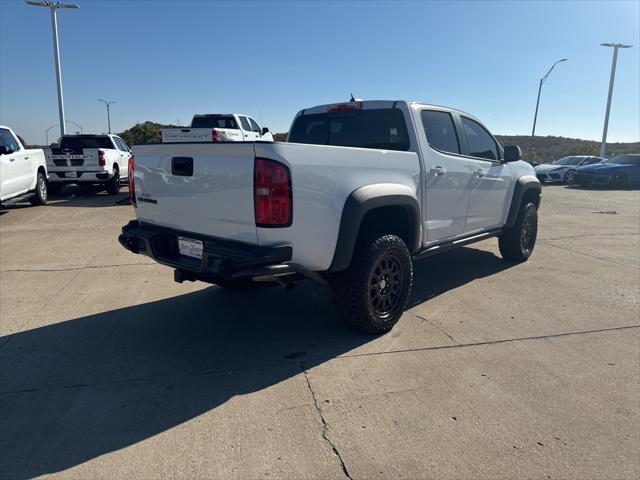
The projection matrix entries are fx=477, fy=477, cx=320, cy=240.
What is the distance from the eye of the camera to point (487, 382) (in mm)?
3383

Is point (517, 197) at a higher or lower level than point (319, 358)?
higher

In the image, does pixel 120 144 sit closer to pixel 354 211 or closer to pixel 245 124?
pixel 245 124

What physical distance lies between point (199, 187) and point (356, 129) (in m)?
1.95

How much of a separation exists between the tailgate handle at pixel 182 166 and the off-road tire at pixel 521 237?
14.7 feet

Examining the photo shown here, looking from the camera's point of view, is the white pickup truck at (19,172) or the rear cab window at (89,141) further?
the rear cab window at (89,141)

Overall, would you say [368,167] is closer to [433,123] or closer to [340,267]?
[340,267]

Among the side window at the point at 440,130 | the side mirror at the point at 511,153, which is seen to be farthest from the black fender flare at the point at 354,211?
the side mirror at the point at 511,153

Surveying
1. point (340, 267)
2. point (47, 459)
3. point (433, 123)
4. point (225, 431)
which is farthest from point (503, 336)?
point (47, 459)

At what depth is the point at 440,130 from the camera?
5000 mm

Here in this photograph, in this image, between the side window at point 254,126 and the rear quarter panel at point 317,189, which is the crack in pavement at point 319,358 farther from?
the side window at point 254,126

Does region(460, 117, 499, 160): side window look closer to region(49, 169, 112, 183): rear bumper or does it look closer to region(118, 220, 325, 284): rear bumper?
region(118, 220, 325, 284): rear bumper

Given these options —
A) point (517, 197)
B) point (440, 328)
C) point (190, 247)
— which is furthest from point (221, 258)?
point (517, 197)

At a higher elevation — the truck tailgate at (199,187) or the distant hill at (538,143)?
the distant hill at (538,143)

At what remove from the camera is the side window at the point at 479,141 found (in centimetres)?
554
